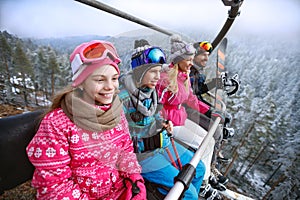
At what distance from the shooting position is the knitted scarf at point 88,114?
914mm

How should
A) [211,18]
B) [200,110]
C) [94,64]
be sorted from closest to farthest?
[94,64] → [200,110] → [211,18]

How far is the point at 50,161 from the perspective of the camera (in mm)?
894

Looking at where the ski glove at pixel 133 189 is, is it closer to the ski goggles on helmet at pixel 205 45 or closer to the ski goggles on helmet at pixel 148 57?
the ski goggles on helmet at pixel 148 57

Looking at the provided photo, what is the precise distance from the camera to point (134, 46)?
3.72 ft

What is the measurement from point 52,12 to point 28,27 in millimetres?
182

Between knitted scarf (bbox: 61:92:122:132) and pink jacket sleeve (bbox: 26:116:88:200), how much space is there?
10 centimetres

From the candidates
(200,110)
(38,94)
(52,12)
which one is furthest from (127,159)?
(38,94)

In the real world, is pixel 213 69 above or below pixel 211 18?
below

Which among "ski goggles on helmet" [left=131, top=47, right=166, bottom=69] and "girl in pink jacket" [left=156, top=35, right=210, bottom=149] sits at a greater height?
"ski goggles on helmet" [left=131, top=47, right=166, bottom=69]

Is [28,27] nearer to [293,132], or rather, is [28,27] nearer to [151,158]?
[151,158]

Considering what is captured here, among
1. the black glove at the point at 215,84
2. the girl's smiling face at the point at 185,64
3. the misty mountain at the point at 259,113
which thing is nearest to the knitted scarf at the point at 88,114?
the girl's smiling face at the point at 185,64

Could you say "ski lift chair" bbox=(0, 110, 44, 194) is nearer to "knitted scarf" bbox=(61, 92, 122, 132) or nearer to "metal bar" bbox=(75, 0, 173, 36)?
"knitted scarf" bbox=(61, 92, 122, 132)

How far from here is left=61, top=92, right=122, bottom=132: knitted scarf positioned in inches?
36.0

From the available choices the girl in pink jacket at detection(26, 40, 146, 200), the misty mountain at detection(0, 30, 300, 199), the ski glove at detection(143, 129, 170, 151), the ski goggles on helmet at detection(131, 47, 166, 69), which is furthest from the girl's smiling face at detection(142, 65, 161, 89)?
the misty mountain at detection(0, 30, 300, 199)
